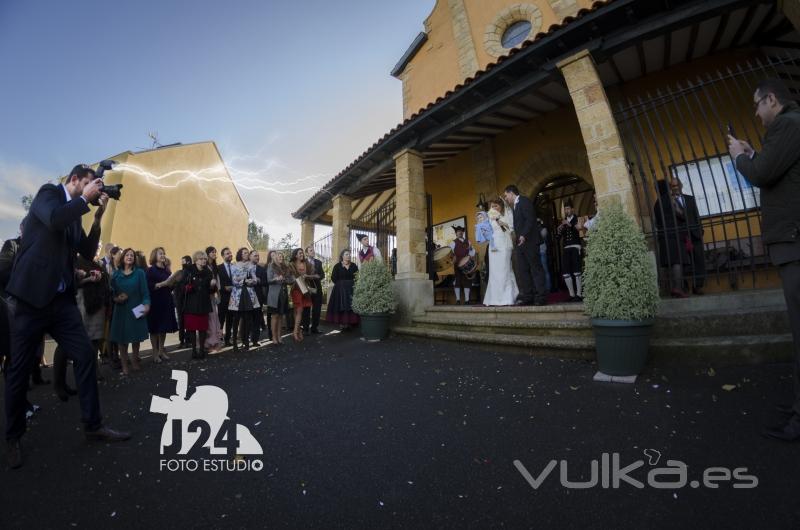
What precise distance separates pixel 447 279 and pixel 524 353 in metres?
4.72

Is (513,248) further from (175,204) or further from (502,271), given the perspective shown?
(175,204)

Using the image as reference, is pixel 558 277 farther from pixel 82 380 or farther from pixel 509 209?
pixel 82 380

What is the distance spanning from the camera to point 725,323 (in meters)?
3.52

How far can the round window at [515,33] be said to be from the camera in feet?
30.4

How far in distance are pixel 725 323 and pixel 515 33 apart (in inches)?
359

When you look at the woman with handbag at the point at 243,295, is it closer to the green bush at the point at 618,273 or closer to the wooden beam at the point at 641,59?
the green bush at the point at 618,273

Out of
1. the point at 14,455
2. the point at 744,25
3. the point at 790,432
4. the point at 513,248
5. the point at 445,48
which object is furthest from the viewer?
the point at 445,48

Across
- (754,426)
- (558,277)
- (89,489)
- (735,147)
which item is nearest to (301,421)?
(89,489)

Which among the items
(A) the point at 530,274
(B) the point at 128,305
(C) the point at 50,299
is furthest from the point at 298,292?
(C) the point at 50,299

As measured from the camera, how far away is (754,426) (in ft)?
7.54

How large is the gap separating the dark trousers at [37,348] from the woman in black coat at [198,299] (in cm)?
322

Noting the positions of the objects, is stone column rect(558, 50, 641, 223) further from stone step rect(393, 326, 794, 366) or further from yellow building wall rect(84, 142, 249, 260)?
yellow building wall rect(84, 142, 249, 260)

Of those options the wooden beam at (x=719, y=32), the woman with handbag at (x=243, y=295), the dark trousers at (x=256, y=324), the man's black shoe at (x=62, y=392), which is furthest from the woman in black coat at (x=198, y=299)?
the wooden beam at (x=719, y=32)

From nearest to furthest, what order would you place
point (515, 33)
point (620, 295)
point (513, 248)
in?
point (620, 295), point (513, 248), point (515, 33)
